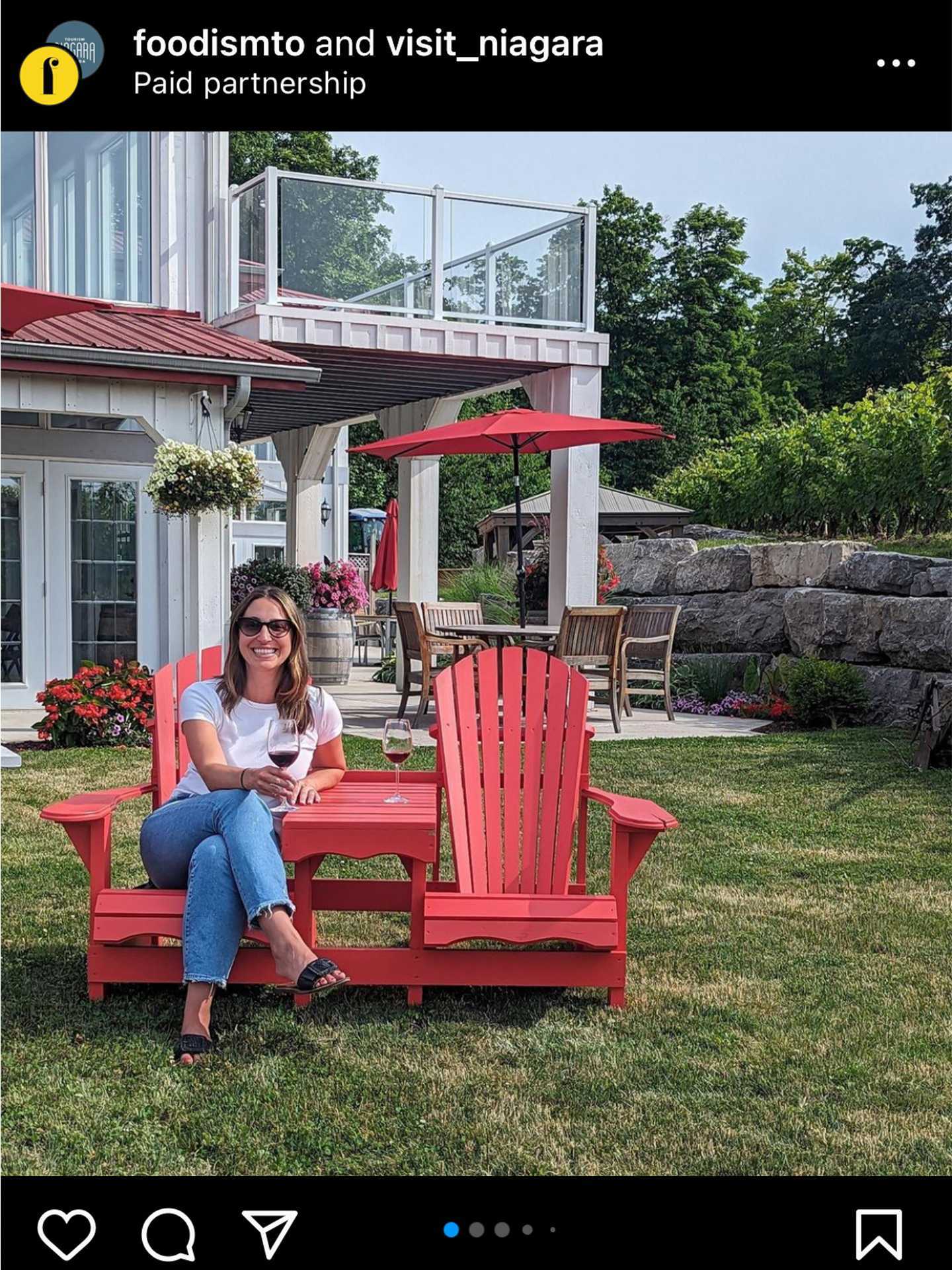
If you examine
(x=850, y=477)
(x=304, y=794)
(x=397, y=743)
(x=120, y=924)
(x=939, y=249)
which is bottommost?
(x=120, y=924)

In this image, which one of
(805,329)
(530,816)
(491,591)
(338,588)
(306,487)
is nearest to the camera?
(530,816)

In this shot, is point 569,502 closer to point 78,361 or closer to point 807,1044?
point 78,361

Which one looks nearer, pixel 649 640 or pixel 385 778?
pixel 385 778

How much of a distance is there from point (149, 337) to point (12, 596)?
8.41ft

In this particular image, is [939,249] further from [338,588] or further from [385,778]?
[385,778]

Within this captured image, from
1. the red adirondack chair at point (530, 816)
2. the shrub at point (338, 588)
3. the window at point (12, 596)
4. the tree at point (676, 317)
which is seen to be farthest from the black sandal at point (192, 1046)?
the tree at point (676, 317)

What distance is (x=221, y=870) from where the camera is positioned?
373 cm

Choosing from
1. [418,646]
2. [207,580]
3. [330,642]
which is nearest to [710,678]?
[418,646]

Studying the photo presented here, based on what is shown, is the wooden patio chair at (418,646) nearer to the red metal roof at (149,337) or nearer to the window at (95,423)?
the red metal roof at (149,337)

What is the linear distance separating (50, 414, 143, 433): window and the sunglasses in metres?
7.18
